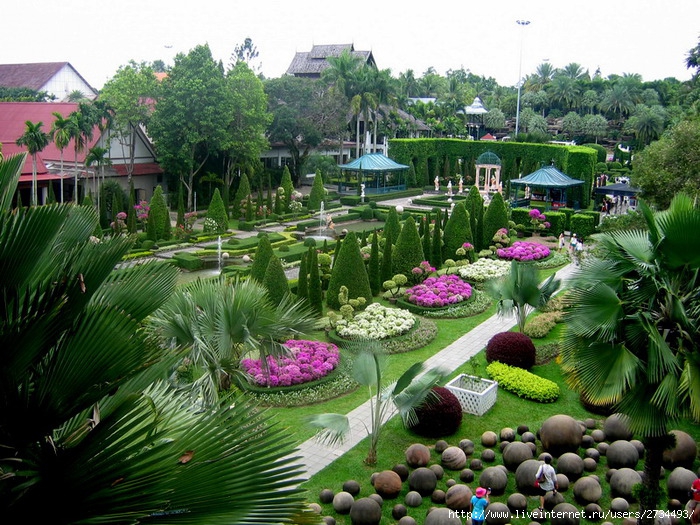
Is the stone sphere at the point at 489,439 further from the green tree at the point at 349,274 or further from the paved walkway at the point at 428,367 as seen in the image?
the green tree at the point at 349,274

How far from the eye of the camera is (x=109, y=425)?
3791 millimetres

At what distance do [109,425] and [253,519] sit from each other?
91 centimetres

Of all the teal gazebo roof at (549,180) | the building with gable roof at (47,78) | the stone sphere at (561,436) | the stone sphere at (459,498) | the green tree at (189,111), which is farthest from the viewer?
the building with gable roof at (47,78)

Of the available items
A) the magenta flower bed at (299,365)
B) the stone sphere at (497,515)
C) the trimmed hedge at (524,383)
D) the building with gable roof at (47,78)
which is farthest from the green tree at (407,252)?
the building with gable roof at (47,78)

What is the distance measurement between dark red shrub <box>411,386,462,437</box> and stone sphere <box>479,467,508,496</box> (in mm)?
2186

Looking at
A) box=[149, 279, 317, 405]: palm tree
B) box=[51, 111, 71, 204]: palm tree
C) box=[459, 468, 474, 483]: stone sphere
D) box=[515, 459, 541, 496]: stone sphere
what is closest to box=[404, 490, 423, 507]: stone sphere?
box=[459, 468, 474, 483]: stone sphere

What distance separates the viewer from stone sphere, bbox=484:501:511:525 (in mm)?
11352

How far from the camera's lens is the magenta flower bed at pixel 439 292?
954 inches

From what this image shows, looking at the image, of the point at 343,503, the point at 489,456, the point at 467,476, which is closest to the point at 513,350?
the point at 489,456

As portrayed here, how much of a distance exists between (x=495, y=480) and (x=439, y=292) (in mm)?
12860

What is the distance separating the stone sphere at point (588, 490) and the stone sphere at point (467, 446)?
7.62ft

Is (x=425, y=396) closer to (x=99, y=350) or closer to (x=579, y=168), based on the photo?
(x=99, y=350)

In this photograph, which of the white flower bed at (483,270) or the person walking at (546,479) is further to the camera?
the white flower bed at (483,270)

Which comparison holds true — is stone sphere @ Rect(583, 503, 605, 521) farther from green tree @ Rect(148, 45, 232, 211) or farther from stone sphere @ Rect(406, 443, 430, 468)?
green tree @ Rect(148, 45, 232, 211)
